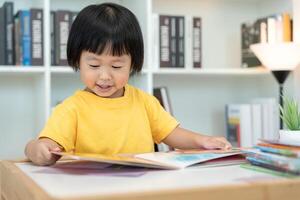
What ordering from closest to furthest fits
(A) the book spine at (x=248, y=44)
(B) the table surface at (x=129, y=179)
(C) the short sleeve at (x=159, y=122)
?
(B) the table surface at (x=129, y=179) < (C) the short sleeve at (x=159, y=122) < (A) the book spine at (x=248, y=44)

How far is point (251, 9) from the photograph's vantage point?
8.38 feet

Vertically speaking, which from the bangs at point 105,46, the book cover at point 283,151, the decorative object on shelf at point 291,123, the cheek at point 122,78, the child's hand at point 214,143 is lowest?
the child's hand at point 214,143

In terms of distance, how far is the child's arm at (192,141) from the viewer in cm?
104

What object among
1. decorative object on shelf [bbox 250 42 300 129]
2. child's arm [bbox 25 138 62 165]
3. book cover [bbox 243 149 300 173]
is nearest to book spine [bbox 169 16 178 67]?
decorative object on shelf [bbox 250 42 300 129]

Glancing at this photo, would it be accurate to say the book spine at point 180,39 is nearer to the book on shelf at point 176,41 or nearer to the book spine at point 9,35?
the book on shelf at point 176,41

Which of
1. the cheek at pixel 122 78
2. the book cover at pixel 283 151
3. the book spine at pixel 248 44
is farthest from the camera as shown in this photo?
the book spine at pixel 248 44

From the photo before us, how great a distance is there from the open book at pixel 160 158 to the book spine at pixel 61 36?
1.16m

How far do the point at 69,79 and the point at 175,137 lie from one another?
3.64 ft

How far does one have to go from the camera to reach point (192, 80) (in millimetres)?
2455

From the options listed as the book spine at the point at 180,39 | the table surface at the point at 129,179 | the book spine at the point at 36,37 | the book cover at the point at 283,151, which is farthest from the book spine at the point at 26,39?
the book cover at the point at 283,151

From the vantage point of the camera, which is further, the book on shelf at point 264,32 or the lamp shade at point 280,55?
the book on shelf at point 264,32

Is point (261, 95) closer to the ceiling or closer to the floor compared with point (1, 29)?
closer to the floor

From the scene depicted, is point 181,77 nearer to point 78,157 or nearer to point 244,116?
point 244,116

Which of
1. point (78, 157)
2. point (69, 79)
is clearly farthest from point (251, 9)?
point (78, 157)
